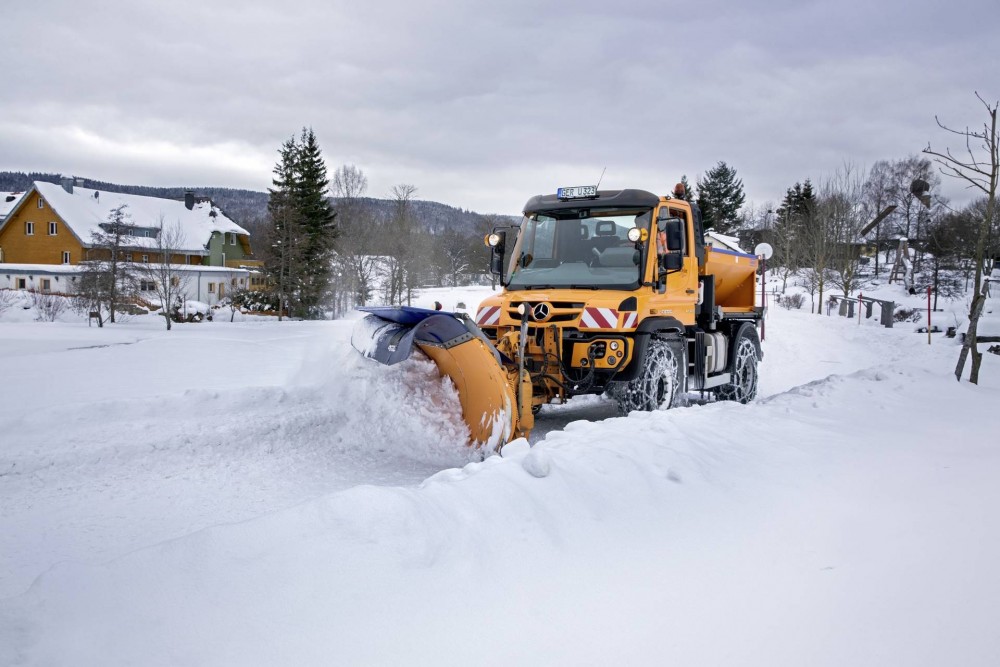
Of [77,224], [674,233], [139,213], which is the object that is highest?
[139,213]

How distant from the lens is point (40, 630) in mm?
2439

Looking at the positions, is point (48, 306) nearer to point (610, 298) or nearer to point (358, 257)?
→ point (358, 257)

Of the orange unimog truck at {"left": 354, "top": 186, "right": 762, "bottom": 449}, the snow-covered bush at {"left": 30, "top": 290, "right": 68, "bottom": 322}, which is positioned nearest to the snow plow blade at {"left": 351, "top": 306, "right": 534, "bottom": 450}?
the orange unimog truck at {"left": 354, "top": 186, "right": 762, "bottom": 449}

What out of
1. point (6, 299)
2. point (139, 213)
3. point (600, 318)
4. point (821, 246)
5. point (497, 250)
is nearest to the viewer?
point (600, 318)

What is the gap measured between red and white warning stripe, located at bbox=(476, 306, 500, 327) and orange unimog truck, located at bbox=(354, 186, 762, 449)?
0.02 metres

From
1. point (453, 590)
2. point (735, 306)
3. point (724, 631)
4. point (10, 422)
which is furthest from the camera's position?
point (735, 306)

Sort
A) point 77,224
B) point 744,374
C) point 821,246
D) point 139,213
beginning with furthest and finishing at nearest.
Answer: point 139,213 → point 77,224 → point 821,246 → point 744,374

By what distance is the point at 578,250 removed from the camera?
803cm

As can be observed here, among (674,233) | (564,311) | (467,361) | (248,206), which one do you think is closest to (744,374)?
(674,233)

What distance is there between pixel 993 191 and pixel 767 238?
49.5 metres

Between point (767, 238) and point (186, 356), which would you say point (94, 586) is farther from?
point (767, 238)

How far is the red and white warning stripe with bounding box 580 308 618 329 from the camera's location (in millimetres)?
7082

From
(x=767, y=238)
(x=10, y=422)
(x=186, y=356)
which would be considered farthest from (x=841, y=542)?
(x=767, y=238)

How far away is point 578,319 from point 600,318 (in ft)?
0.74
